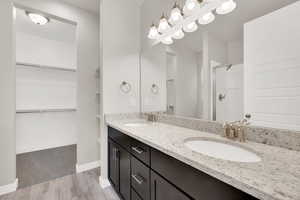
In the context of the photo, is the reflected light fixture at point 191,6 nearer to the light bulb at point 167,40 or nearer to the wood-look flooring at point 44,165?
the light bulb at point 167,40

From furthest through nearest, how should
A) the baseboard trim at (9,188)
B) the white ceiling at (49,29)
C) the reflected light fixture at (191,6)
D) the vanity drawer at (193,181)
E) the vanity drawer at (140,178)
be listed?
the white ceiling at (49,29) → the baseboard trim at (9,188) → the reflected light fixture at (191,6) → the vanity drawer at (140,178) → the vanity drawer at (193,181)

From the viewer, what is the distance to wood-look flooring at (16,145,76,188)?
1.98m

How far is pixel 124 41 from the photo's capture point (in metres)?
2.04

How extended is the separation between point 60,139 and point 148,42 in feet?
10.0

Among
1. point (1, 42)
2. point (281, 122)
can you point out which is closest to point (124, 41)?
point (1, 42)

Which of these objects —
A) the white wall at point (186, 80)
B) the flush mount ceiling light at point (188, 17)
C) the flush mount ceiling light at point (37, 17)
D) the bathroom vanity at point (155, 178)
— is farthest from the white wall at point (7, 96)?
the white wall at point (186, 80)

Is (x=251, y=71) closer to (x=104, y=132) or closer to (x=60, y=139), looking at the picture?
(x=104, y=132)

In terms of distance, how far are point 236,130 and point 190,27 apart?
3.57 ft

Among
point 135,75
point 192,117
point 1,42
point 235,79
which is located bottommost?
point 192,117

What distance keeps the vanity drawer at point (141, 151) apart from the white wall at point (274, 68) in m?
0.78

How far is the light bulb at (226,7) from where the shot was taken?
106cm

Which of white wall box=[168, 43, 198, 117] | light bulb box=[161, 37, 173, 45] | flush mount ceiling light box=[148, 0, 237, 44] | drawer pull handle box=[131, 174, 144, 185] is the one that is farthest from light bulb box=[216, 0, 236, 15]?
drawer pull handle box=[131, 174, 144, 185]

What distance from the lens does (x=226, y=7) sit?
109 cm

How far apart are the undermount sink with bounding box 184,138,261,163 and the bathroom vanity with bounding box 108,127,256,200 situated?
21cm
